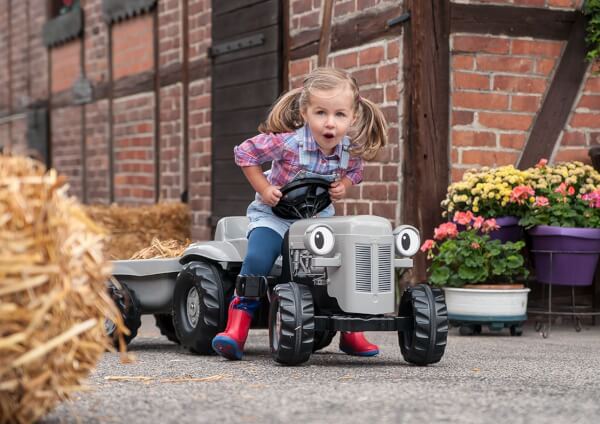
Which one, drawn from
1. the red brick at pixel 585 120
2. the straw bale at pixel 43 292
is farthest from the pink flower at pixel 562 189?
the straw bale at pixel 43 292

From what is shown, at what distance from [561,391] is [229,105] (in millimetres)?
5837

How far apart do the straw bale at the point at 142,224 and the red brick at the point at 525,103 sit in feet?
12.5

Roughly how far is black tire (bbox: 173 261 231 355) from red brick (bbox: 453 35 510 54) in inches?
99.8

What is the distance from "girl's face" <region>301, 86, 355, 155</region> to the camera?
4801 millimetres

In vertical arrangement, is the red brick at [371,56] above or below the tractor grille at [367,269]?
above

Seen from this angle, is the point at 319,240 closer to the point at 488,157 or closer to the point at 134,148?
the point at 488,157

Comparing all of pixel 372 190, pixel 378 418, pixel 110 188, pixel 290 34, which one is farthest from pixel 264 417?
pixel 110 188

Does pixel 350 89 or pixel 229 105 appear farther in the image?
pixel 229 105

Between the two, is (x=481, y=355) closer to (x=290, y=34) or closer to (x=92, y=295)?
(x=92, y=295)

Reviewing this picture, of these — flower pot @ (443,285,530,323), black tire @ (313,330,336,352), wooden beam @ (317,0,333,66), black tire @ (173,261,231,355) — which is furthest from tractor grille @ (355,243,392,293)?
wooden beam @ (317,0,333,66)

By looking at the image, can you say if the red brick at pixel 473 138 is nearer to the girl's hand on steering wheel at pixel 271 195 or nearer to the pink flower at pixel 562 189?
the pink flower at pixel 562 189

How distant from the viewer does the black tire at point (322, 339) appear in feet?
17.1

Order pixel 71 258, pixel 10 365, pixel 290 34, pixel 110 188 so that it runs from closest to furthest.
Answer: pixel 10 365, pixel 71 258, pixel 290 34, pixel 110 188

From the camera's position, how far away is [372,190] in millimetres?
7223
